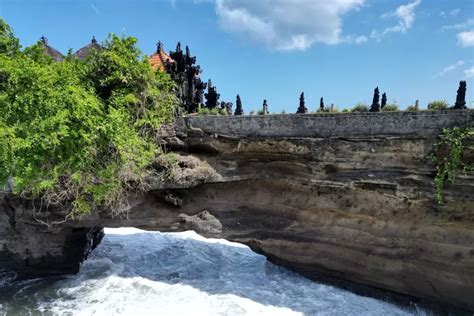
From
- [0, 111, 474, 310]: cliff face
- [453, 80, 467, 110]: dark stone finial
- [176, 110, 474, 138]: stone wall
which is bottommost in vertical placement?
[0, 111, 474, 310]: cliff face

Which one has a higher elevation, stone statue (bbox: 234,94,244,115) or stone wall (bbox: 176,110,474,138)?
stone statue (bbox: 234,94,244,115)

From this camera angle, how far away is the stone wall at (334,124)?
19.6 feet

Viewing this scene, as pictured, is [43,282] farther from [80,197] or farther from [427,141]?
[427,141]

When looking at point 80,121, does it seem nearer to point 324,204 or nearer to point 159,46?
point 324,204

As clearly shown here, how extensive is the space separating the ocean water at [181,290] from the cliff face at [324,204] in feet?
1.73

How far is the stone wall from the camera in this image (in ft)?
19.6

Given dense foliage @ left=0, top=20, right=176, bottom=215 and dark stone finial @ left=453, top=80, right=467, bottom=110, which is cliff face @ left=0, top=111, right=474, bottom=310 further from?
dark stone finial @ left=453, top=80, right=467, bottom=110

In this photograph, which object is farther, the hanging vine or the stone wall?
the stone wall

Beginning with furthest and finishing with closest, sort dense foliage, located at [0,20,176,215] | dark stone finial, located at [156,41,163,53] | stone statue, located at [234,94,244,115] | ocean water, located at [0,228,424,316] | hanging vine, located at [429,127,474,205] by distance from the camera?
dark stone finial, located at [156,41,163,53] < stone statue, located at [234,94,244,115] < ocean water, located at [0,228,424,316] < dense foliage, located at [0,20,176,215] < hanging vine, located at [429,127,474,205]

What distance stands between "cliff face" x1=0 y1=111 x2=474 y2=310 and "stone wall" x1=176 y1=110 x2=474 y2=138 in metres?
0.02

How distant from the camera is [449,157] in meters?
5.79

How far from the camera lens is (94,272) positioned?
27.3ft

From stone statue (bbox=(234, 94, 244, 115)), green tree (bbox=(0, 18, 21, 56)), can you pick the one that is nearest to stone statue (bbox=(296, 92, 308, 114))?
stone statue (bbox=(234, 94, 244, 115))

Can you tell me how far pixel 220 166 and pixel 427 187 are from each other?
169 inches
